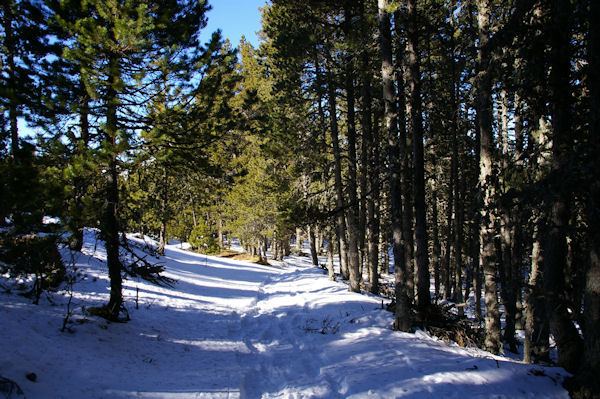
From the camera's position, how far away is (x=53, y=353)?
5.48 metres

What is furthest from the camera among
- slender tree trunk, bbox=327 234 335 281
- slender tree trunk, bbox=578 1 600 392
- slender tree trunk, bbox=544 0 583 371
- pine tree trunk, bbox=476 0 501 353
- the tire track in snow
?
slender tree trunk, bbox=327 234 335 281

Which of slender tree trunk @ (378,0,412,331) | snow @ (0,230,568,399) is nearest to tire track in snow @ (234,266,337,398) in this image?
snow @ (0,230,568,399)

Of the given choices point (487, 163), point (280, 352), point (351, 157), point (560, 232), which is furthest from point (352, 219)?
point (560, 232)

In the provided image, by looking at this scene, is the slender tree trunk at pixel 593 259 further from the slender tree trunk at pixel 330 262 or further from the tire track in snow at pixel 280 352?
the slender tree trunk at pixel 330 262

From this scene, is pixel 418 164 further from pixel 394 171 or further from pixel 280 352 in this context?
pixel 280 352

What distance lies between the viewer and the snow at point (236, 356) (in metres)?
4.96

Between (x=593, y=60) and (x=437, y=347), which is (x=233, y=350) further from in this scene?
(x=593, y=60)

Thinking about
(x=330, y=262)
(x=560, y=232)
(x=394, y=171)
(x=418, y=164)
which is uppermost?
(x=418, y=164)

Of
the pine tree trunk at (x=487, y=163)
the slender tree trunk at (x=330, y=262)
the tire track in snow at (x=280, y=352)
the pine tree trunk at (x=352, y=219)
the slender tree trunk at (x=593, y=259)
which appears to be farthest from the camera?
the slender tree trunk at (x=330, y=262)

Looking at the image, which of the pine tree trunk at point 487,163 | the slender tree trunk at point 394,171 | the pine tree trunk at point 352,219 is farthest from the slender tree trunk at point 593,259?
the pine tree trunk at point 352,219

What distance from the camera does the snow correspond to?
496 cm

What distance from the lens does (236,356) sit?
7484 mm

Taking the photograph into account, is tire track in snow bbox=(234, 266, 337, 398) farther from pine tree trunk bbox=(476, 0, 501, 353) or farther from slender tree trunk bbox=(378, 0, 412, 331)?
pine tree trunk bbox=(476, 0, 501, 353)

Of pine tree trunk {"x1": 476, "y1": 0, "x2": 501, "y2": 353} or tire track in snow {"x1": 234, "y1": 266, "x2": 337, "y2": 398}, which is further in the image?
pine tree trunk {"x1": 476, "y1": 0, "x2": 501, "y2": 353}
